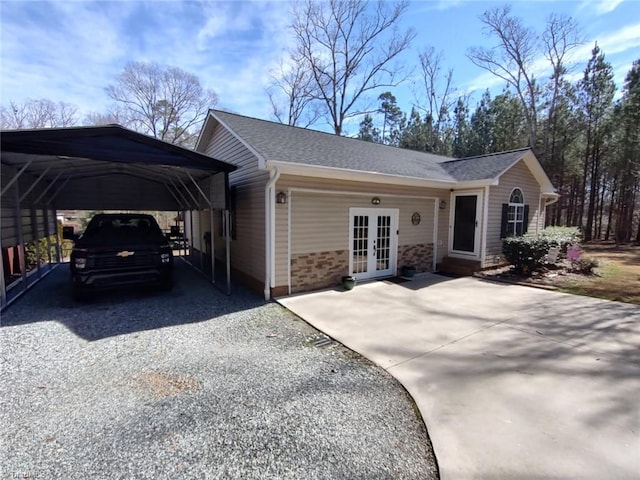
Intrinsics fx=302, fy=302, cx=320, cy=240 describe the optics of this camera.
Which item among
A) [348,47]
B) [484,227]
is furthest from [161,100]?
[484,227]

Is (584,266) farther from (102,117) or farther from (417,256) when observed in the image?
(102,117)

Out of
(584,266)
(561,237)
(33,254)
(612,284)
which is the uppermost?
(561,237)

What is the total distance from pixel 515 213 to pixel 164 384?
11485mm

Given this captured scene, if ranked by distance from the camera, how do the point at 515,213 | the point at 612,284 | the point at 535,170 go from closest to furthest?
the point at 612,284 < the point at 515,213 < the point at 535,170

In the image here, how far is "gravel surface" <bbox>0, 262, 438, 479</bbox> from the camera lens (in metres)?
2.27

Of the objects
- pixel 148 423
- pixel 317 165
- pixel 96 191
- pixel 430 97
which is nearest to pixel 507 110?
pixel 430 97

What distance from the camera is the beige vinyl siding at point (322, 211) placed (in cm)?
669

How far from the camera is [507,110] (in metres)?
22.1

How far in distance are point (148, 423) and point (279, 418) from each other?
3.82 ft

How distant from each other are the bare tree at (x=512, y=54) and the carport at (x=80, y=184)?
21.9 metres

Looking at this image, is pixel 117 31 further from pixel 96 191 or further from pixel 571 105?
pixel 571 105

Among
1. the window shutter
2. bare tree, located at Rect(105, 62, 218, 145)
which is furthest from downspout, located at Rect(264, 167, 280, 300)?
bare tree, located at Rect(105, 62, 218, 145)

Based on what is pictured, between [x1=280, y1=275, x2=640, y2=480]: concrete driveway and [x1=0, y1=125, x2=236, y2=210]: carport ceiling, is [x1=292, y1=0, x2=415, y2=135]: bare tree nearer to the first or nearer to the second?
[x1=0, y1=125, x2=236, y2=210]: carport ceiling

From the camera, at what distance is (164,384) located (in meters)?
3.36
